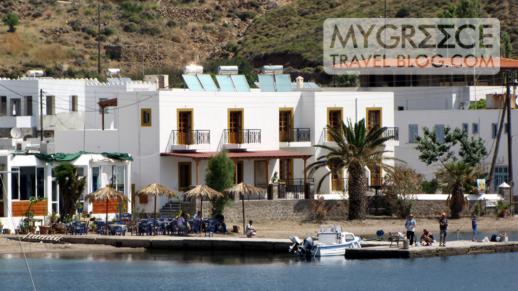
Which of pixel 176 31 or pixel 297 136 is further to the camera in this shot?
pixel 176 31

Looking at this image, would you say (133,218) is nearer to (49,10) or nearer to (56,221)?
(56,221)

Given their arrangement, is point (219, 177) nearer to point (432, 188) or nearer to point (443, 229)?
point (443, 229)

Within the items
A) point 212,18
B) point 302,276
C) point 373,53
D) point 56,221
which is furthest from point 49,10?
point 302,276

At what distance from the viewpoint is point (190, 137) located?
241 ft

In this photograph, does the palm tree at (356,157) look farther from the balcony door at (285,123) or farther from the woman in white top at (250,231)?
the woman in white top at (250,231)

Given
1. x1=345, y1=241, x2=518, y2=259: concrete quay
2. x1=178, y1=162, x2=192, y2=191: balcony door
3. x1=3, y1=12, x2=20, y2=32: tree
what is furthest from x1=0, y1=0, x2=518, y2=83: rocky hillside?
x1=345, y1=241, x2=518, y2=259: concrete quay

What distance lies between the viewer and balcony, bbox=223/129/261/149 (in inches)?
2936

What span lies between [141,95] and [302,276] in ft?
62.2

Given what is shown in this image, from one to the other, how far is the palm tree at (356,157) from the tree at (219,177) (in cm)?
444

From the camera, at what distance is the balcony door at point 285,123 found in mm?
76938

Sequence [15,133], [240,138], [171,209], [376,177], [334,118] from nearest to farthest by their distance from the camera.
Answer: [171,209] → [240,138] → [15,133] → [376,177] → [334,118]

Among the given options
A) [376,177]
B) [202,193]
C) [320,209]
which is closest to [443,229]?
[202,193]

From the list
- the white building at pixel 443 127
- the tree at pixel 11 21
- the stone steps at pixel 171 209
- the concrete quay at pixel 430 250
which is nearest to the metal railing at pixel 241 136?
the stone steps at pixel 171 209

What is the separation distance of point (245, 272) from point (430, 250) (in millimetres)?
7579
